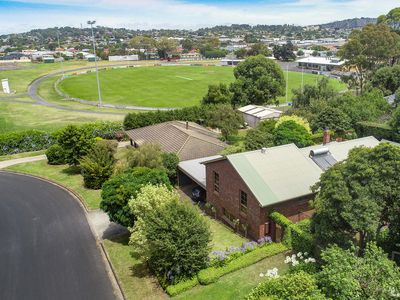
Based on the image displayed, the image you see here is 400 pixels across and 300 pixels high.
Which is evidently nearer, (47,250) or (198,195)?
(47,250)

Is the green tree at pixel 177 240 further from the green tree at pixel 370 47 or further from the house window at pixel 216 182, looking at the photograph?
the green tree at pixel 370 47

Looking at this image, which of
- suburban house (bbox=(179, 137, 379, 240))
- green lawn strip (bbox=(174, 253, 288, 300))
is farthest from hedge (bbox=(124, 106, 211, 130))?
green lawn strip (bbox=(174, 253, 288, 300))

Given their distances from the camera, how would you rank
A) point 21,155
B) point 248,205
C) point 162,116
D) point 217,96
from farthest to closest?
point 217,96 < point 162,116 < point 21,155 < point 248,205

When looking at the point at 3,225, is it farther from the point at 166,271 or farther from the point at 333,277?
the point at 333,277

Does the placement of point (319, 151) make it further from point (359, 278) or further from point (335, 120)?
point (335, 120)

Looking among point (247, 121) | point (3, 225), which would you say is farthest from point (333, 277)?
point (247, 121)

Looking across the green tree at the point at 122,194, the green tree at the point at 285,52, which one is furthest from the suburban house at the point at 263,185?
the green tree at the point at 285,52

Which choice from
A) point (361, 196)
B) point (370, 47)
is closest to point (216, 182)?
point (361, 196)
